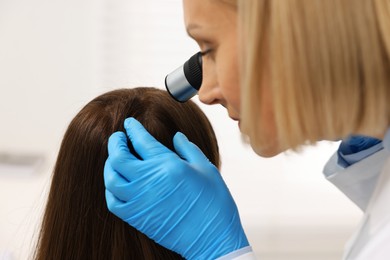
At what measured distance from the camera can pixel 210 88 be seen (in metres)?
0.95

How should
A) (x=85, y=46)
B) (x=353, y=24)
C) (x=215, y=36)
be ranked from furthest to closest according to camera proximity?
(x=85, y=46), (x=215, y=36), (x=353, y=24)

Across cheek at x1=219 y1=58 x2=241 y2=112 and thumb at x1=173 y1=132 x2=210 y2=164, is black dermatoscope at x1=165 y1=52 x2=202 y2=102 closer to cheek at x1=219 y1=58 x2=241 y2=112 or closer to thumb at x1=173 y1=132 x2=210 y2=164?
thumb at x1=173 y1=132 x2=210 y2=164

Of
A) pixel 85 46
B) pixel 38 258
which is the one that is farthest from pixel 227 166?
pixel 38 258

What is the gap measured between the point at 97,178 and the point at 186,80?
0.26 metres

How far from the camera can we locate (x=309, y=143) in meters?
0.81

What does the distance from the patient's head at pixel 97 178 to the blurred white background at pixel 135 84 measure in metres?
1.00

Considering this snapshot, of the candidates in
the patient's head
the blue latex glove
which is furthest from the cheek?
the patient's head

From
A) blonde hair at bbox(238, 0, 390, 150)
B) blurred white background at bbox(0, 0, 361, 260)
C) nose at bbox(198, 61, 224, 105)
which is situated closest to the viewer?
Answer: blonde hair at bbox(238, 0, 390, 150)

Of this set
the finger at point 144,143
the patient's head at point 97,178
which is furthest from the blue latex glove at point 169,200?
the patient's head at point 97,178

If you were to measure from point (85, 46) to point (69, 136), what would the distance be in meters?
1.04

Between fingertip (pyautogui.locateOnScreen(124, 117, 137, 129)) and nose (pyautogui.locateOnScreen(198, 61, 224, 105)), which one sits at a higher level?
nose (pyautogui.locateOnScreen(198, 61, 224, 105))

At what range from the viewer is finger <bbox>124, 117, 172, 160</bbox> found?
3.44ft

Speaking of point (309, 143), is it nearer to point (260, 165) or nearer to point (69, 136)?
point (69, 136)

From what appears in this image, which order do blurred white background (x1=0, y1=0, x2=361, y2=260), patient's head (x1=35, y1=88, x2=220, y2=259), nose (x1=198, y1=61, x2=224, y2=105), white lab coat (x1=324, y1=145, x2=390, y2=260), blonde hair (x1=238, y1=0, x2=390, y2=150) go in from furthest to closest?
1. blurred white background (x1=0, y1=0, x2=361, y2=260)
2. patient's head (x1=35, y1=88, x2=220, y2=259)
3. nose (x1=198, y1=61, x2=224, y2=105)
4. white lab coat (x1=324, y1=145, x2=390, y2=260)
5. blonde hair (x1=238, y1=0, x2=390, y2=150)
